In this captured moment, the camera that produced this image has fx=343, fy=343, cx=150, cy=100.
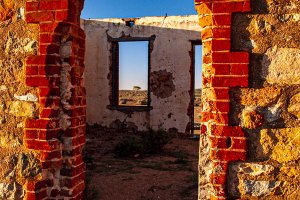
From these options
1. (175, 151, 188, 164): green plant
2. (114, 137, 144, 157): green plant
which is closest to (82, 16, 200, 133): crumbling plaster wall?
(175, 151, 188, 164): green plant

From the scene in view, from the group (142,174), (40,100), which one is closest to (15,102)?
(40,100)

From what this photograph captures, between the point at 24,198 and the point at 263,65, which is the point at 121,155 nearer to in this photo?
the point at 24,198

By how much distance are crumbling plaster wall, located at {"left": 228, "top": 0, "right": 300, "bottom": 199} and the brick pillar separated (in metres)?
0.07

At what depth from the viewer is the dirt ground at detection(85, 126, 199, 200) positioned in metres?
5.05

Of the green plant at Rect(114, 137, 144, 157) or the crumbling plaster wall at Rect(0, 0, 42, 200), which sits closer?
the crumbling plaster wall at Rect(0, 0, 42, 200)

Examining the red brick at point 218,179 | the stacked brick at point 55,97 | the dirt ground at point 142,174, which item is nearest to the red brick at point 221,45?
the red brick at point 218,179

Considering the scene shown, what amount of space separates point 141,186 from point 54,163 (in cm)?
253

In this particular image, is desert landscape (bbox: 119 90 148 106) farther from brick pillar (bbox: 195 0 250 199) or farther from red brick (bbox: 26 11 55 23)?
brick pillar (bbox: 195 0 250 199)

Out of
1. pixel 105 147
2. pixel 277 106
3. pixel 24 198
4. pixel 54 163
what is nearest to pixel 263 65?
pixel 277 106

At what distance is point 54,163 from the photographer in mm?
3131

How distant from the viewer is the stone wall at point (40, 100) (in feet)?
10.2

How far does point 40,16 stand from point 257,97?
6.69 ft

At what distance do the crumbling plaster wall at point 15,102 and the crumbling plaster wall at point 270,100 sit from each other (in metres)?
1.84

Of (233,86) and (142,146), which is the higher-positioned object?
(233,86)
